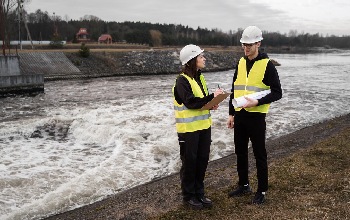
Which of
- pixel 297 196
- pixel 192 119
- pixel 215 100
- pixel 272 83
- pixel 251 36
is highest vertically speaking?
pixel 251 36

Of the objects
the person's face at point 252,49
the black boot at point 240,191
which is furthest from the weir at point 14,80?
the person's face at point 252,49

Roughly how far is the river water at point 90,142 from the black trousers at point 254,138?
320 cm

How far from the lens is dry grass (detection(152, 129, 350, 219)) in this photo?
4.43 metres

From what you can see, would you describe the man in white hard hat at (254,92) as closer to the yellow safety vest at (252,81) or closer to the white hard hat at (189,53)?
the yellow safety vest at (252,81)

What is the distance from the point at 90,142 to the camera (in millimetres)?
10922

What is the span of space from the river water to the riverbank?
3.39 feet

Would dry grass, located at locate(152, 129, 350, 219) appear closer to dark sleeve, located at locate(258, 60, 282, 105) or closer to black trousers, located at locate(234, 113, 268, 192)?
black trousers, located at locate(234, 113, 268, 192)

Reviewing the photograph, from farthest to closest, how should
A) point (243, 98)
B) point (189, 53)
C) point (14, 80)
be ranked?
point (14, 80) < point (189, 53) < point (243, 98)

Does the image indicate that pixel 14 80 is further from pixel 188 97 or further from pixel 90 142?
pixel 188 97

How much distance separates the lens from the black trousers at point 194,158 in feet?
14.4

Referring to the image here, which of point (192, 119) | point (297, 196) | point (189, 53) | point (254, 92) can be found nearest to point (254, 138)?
point (254, 92)

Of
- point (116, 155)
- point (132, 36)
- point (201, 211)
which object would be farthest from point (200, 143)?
point (132, 36)

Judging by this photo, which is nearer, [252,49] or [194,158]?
[252,49]

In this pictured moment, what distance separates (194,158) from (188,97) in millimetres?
854
